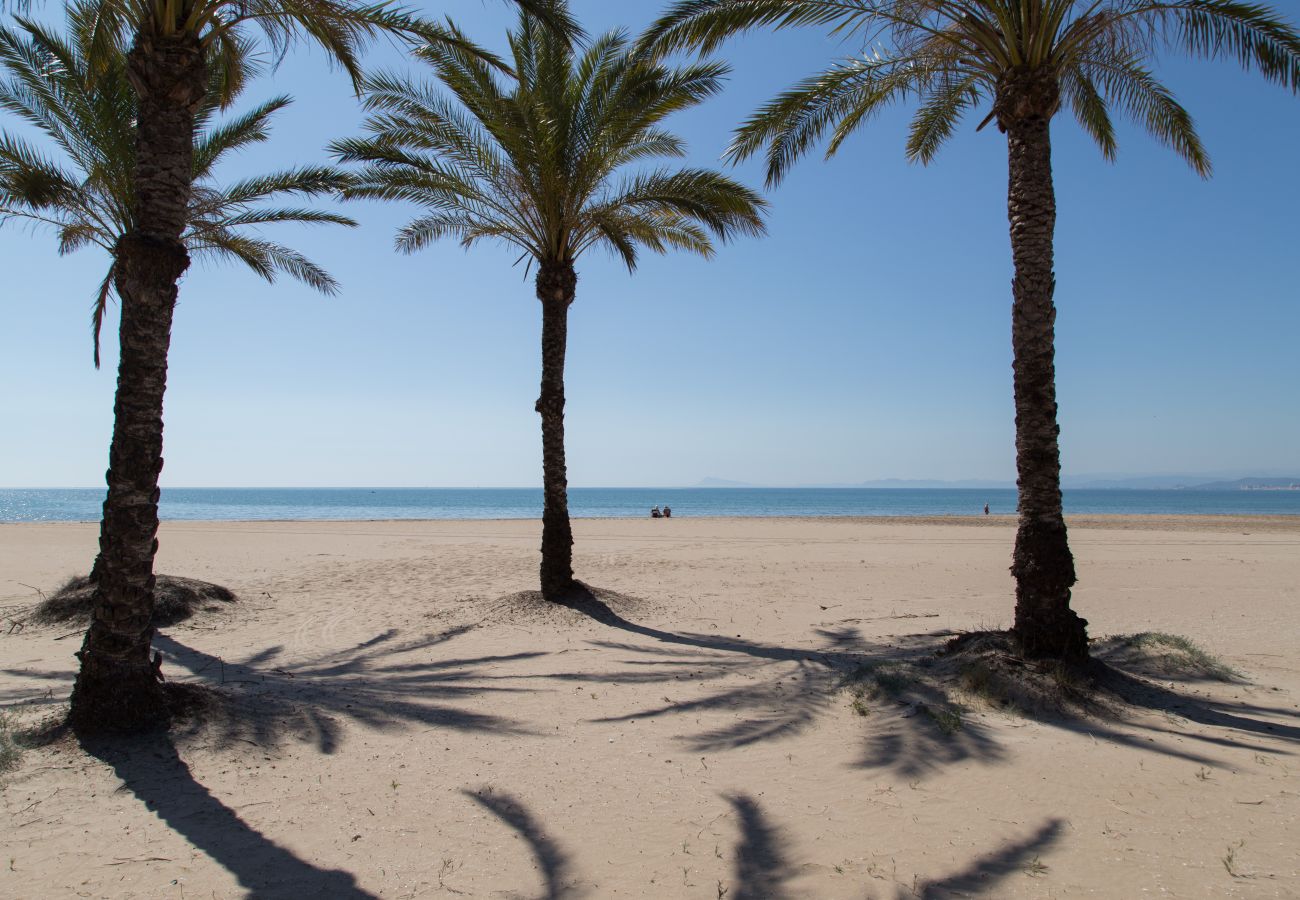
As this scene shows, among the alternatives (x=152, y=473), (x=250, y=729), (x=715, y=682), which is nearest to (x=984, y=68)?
(x=715, y=682)

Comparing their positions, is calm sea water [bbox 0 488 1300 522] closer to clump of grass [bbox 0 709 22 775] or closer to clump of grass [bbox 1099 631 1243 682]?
clump of grass [bbox 1099 631 1243 682]

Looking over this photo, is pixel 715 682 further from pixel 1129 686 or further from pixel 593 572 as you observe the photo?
pixel 593 572

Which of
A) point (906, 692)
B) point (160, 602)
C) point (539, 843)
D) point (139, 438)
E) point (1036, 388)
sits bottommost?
point (539, 843)

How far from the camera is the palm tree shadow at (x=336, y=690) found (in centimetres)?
533

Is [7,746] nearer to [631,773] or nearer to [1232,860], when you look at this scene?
[631,773]

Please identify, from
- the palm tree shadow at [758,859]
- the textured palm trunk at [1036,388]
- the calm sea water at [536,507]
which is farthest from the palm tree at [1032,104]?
the calm sea water at [536,507]

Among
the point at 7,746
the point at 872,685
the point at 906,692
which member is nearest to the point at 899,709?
the point at 906,692

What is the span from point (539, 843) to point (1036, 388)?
5377 mm

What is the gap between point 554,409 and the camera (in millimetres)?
10734

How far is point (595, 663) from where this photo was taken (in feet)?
24.8

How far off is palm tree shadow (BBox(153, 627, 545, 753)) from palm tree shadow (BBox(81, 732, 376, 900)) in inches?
14.9

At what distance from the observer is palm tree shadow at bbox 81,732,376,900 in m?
3.33

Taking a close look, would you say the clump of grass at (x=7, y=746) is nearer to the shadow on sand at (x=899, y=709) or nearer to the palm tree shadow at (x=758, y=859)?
the shadow on sand at (x=899, y=709)

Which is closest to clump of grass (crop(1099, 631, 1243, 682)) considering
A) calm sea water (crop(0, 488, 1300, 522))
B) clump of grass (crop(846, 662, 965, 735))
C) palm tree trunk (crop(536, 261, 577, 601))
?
clump of grass (crop(846, 662, 965, 735))
